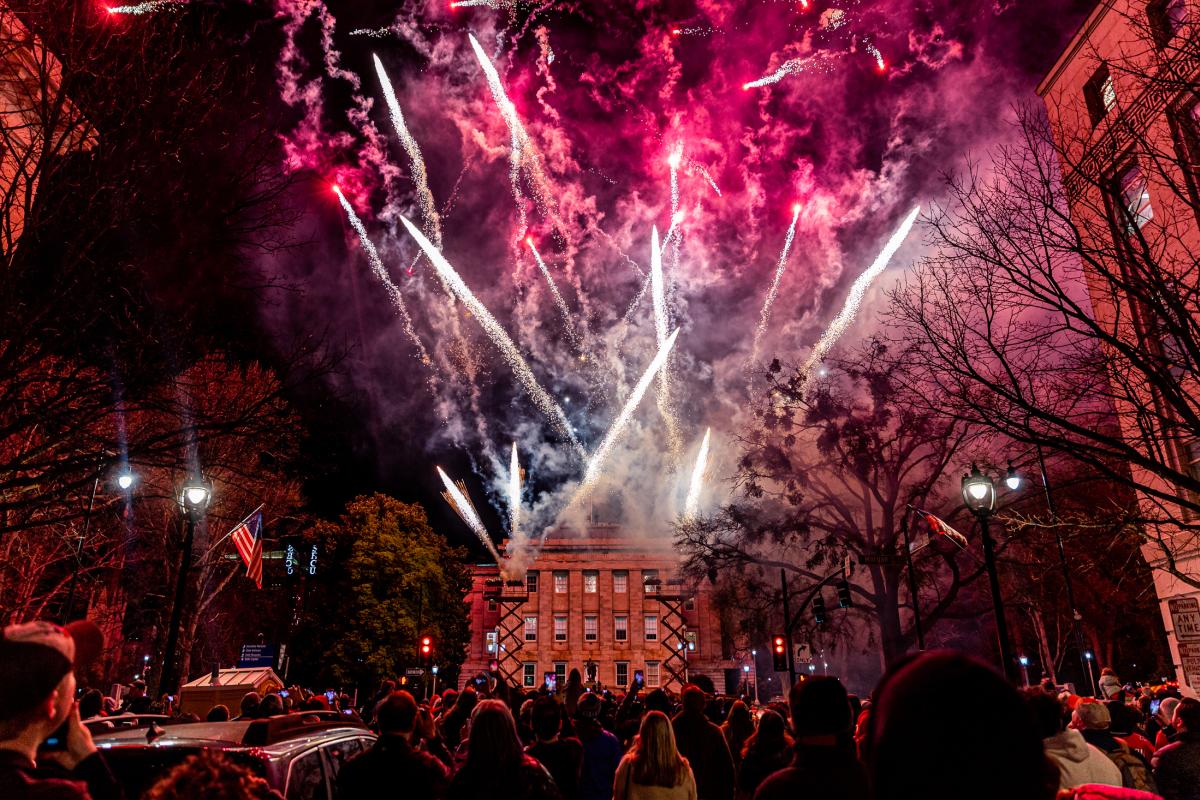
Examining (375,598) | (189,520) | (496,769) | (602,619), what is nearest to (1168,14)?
(496,769)

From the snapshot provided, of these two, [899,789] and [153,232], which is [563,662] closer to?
[153,232]

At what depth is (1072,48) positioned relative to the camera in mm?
17281

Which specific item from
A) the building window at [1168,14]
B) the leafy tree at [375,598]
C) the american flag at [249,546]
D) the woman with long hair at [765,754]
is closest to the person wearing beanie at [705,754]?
the woman with long hair at [765,754]

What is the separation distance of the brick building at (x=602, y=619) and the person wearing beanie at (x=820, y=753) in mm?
61348

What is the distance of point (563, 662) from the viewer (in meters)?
67.2

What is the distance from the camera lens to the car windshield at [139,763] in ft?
15.1

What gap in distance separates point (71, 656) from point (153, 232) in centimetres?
819

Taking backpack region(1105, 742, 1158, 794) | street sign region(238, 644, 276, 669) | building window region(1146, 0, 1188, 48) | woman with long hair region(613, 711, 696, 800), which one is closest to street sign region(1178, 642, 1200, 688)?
building window region(1146, 0, 1188, 48)

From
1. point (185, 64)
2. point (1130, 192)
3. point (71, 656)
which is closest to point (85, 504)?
point (185, 64)

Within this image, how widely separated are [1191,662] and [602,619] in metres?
55.7

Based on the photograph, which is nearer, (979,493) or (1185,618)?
(979,493)

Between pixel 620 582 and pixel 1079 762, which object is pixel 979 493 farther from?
pixel 620 582

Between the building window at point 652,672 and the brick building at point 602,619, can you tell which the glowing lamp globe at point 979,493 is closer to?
the brick building at point 602,619

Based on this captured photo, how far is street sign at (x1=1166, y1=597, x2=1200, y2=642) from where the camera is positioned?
51.3 ft
